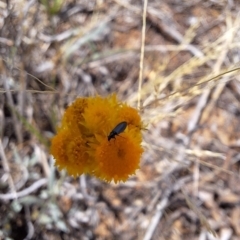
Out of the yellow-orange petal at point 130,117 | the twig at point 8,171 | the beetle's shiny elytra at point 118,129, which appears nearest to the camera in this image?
the beetle's shiny elytra at point 118,129

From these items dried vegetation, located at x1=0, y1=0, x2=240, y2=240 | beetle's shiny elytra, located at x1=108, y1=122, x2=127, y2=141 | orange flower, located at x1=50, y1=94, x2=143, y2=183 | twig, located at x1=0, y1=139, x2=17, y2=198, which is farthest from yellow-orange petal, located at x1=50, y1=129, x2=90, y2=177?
twig, located at x1=0, y1=139, x2=17, y2=198

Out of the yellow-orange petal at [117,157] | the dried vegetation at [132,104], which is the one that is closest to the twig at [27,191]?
the dried vegetation at [132,104]

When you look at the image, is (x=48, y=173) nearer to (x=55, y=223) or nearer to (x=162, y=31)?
(x=55, y=223)

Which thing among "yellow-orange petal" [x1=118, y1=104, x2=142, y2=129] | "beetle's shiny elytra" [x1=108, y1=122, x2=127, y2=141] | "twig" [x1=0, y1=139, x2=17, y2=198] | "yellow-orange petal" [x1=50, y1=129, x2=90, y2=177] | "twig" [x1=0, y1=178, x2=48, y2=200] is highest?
"beetle's shiny elytra" [x1=108, y1=122, x2=127, y2=141]

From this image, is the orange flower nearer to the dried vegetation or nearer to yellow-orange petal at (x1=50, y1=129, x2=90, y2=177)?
yellow-orange petal at (x1=50, y1=129, x2=90, y2=177)

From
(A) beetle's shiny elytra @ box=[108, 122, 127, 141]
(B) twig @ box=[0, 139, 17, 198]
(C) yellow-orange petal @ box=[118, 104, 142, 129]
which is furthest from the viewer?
(B) twig @ box=[0, 139, 17, 198]

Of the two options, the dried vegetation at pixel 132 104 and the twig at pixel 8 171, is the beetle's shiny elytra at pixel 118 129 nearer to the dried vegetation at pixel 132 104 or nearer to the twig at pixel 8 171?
the dried vegetation at pixel 132 104

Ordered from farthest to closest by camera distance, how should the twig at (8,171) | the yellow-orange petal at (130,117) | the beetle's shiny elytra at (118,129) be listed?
the twig at (8,171) → the yellow-orange petal at (130,117) → the beetle's shiny elytra at (118,129)

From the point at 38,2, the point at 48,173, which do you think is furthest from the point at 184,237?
the point at 38,2

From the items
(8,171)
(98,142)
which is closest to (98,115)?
(98,142)
